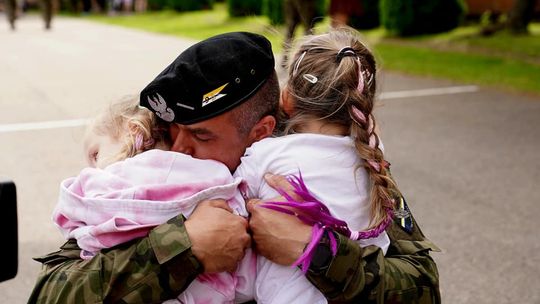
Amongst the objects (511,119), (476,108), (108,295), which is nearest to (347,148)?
(108,295)

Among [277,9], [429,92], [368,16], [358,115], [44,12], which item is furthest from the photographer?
[44,12]

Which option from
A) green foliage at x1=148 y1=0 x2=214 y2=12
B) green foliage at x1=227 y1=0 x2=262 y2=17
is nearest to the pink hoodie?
green foliage at x1=227 y1=0 x2=262 y2=17

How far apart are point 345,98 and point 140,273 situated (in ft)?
2.00

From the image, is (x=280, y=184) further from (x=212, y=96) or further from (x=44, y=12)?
(x=44, y=12)

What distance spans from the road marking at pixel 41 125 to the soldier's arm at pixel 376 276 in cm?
578

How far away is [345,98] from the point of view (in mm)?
1643

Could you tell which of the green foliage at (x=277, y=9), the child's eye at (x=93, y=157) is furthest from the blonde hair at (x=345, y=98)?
the green foliage at (x=277, y=9)

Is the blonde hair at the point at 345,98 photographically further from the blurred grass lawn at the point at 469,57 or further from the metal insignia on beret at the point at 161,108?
the blurred grass lawn at the point at 469,57

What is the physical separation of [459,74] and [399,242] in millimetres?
9418

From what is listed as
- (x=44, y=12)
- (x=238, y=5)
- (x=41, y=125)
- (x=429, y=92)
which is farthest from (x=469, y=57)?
(x=44, y=12)

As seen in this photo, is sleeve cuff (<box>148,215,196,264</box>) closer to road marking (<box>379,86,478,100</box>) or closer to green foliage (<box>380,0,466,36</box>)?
road marking (<box>379,86,478,100</box>)

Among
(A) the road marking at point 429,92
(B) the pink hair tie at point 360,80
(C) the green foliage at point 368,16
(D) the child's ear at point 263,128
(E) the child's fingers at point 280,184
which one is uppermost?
(B) the pink hair tie at point 360,80

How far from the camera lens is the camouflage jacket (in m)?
1.52

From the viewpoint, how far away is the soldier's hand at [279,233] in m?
1.58
